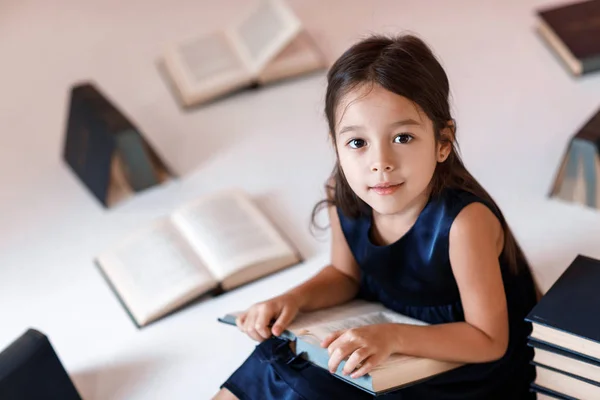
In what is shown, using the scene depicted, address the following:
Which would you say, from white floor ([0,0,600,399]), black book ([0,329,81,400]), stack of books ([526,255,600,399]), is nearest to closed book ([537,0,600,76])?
white floor ([0,0,600,399])

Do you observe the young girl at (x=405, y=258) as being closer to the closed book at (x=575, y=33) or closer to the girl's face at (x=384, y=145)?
the girl's face at (x=384, y=145)

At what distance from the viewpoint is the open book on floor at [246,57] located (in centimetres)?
247

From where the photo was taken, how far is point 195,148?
92.5 inches

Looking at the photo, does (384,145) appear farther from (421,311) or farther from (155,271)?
(155,271)

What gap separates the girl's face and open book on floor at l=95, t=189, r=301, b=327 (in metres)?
0.64

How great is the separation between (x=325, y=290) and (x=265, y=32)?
1.16m

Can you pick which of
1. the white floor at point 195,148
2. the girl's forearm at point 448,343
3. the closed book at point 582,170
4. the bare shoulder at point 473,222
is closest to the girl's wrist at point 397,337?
the girl's forearm at point 448,343

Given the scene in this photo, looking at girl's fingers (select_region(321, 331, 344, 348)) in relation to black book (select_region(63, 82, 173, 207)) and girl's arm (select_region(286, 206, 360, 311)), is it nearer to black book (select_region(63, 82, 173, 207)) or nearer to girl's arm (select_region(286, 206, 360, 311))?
girl's arm (select_region(286, 206, 360, 311))

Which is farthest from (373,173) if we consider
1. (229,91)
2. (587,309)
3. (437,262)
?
(229,91)

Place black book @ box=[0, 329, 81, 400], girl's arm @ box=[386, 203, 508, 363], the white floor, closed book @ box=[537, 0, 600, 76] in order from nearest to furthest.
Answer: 1. girl's arm @ box=[386, 203, 508, 363]
2. black book @ box=[0, 329, 81, 400]
3. the white floor
4. closed book @ box=[537, 0, 600, 76]

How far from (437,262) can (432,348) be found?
142 millimetres

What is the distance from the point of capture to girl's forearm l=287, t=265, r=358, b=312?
1500 millimetres

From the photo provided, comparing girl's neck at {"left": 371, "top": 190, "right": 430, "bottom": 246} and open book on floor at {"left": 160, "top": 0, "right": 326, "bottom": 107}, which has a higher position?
open book on floor at {"left": 160, "top": 0, "right": 326, "bottom": 107}

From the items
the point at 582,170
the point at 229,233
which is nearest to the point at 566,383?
the point at 582,170
